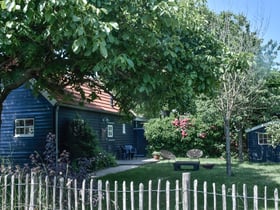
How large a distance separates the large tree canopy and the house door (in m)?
18.5

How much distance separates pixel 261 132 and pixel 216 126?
132 inches

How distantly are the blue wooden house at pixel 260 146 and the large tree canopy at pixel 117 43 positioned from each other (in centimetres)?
1388

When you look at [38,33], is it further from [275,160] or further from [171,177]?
[275,160]

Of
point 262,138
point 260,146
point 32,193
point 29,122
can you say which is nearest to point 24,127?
point 29,122

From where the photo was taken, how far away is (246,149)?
23.3m

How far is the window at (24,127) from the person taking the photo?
17.4 metres

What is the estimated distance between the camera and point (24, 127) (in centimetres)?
1761

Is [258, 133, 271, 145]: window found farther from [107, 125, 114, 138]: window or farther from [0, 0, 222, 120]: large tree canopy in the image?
[0, 0, 222, 120]: large tree canopy

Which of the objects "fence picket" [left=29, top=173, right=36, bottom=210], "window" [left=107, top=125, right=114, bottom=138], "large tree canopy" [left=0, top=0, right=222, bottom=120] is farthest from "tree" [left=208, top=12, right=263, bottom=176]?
"window" [left=107, top=125, right=114, bottom=138]

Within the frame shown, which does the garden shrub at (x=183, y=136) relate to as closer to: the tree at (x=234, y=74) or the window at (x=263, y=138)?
the window at (x=263, y=138)

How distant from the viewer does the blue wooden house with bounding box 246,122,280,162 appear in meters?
21.3

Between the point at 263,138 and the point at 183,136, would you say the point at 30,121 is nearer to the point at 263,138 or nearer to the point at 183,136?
the point at 183,136

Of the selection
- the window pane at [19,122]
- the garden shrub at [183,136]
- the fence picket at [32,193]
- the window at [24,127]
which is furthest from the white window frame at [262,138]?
the fence picket at [32,193]

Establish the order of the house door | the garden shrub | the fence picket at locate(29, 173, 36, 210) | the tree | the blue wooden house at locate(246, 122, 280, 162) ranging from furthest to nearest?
the house door, the garden shrub, the blue wooden house at locate(246, 122, 280, 162), the tree, the fence picket at locate(29, 173, 36, 210)
